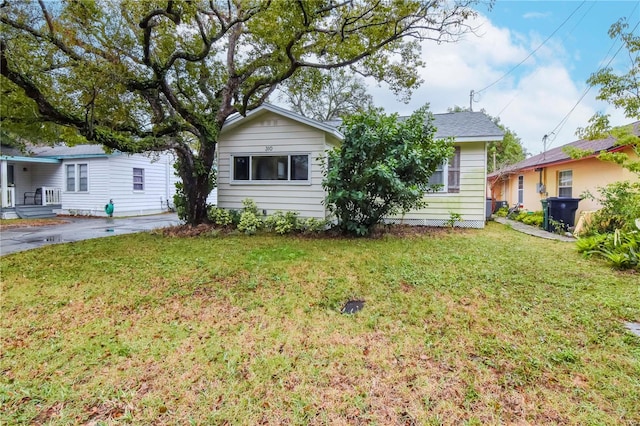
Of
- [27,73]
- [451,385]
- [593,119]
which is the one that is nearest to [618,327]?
[451,385]

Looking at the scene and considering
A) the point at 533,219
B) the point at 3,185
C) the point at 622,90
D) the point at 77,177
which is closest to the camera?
the point at 622,90

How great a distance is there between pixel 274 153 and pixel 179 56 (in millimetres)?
3368

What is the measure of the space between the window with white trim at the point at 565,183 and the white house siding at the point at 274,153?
381 inches

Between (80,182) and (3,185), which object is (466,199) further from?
(3,185)

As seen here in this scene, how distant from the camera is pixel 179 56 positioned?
744cm

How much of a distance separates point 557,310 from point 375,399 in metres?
2.68

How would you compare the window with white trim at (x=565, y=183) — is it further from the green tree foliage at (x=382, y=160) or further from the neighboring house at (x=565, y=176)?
the green tree foliage at (x=382, y=160)

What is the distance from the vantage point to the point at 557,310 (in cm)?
359

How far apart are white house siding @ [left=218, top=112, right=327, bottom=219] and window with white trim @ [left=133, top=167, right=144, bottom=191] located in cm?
855

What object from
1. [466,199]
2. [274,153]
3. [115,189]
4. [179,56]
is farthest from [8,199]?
[466,199]

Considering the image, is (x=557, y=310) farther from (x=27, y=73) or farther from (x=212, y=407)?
(x=27, y=73)

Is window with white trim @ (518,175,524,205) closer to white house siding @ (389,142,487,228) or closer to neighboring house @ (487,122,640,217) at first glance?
neighboring house @ (487,122,640,217)

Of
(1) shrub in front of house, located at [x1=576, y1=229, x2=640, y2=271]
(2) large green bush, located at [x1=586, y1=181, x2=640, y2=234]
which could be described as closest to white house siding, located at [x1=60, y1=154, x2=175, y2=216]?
(1) shrub in front of house, located at [x1=576, y1=229, x2=640, y2=271]

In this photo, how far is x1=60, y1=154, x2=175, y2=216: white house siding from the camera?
1471 cm
